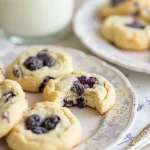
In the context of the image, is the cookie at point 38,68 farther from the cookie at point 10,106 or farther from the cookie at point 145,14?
the cookie at point 145,14

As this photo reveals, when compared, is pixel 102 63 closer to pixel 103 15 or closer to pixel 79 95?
pixel 79 95

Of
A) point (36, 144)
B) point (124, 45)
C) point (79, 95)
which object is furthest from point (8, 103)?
point (124, 45)

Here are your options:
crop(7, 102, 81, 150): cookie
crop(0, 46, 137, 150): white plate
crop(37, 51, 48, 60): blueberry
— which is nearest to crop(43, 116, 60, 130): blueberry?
crop(7, 102, 81, 150): cookie

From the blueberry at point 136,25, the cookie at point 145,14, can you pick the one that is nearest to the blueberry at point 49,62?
the blueberry at point 136,25

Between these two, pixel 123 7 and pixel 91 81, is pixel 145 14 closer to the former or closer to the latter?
pixel 123 7

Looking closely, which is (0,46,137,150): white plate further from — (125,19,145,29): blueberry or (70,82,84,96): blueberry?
(125,19,145,29): blueberry

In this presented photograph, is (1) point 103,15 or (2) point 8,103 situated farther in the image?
(1) point 103,15

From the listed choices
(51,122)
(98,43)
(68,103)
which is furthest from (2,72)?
(98,43)
